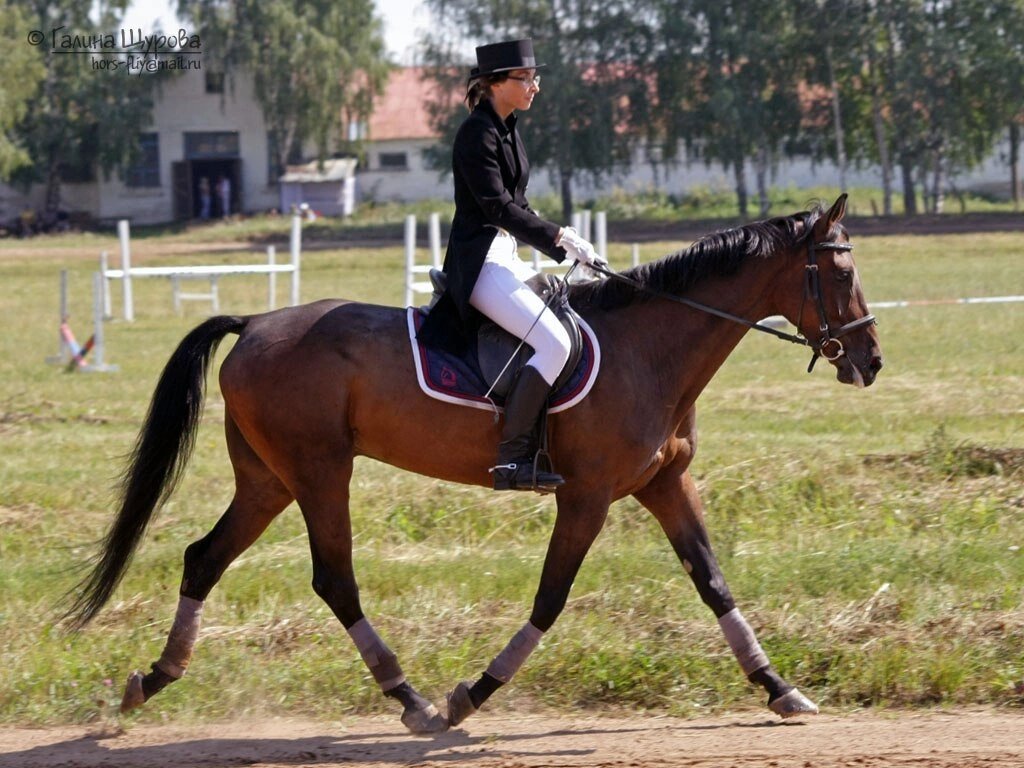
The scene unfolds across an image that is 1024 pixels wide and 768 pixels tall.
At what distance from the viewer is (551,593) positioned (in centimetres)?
577

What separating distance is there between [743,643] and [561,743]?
35.8 inches

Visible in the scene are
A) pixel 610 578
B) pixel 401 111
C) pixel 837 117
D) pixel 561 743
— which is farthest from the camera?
pixel 401 111

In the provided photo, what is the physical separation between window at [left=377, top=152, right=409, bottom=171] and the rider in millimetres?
58495

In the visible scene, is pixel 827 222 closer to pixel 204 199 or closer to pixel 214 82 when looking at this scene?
pixel 204 199

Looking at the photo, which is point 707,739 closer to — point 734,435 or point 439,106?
point 734,435

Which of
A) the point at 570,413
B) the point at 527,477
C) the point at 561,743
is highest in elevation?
the point at 570,413

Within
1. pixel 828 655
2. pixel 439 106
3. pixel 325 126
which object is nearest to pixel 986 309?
pixel 828 655

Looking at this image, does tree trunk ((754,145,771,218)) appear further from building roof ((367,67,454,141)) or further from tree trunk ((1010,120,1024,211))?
building roof ((367,67,454,141))

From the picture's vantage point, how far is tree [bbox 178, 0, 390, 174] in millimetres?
57062

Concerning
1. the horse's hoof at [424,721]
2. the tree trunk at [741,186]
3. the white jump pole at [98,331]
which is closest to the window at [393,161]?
the tree trunk at [741,186]

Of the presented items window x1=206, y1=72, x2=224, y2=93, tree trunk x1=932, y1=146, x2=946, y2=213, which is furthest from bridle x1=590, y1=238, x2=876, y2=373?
window x1=206, y1=72, x2=224, y2=93

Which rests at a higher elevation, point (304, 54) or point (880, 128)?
point (304, 54)

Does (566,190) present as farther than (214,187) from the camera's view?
No

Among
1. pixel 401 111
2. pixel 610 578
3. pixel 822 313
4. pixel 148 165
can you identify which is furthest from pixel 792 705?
pixel 401 111
